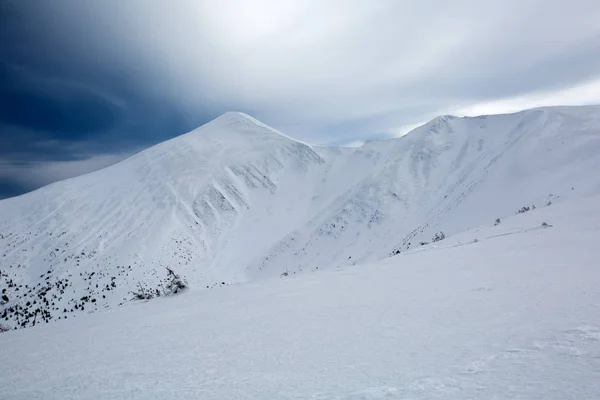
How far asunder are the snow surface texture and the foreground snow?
25.7m

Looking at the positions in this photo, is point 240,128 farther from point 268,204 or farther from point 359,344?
point 359,344

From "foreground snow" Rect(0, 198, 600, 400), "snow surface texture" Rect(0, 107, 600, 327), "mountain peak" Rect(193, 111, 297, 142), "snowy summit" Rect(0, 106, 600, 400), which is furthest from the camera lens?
"mountain peak" Rect(193, 111, 297, 142)

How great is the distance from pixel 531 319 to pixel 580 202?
52.4 ft

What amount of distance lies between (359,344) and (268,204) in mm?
68966

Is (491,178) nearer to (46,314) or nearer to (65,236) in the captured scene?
(46,314)

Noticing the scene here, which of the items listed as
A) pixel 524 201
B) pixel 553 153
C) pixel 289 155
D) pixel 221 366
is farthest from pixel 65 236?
pixel 553 153

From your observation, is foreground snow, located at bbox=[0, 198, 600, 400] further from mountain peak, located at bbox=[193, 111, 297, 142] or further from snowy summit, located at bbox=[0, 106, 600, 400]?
mountain peak, located at bbox=[193, 111, 297, 142]

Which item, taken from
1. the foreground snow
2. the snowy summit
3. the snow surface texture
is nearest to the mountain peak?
the snowy summit

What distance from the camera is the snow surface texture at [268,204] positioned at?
4153 cm

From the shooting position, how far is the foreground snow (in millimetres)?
2797

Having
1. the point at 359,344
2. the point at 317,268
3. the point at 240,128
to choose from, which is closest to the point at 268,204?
the point at 317,268

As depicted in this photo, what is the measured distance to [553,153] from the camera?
4675 cm

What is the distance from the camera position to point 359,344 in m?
3.95

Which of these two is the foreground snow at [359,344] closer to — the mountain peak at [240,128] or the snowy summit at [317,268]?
the snowy summit at [317,268]
